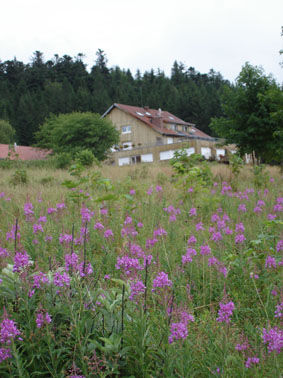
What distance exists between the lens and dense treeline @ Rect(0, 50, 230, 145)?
55.7 m

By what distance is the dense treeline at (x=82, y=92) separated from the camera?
55.7 m

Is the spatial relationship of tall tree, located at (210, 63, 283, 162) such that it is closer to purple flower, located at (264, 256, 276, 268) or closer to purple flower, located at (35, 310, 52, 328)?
purple flower, located at (264, 256, 276, 268)

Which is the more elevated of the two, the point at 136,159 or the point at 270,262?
the point at 136,159

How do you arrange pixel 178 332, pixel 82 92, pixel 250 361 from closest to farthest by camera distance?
pixel 178 332 < pixel 250 361 < pixel 82 92

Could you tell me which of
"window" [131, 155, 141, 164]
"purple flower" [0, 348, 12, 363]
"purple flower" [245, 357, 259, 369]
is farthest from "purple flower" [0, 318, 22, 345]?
"window" [131, 155, 141, 164]

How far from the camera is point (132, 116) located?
1743 inches

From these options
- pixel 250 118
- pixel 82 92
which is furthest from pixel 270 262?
pixel 82 92

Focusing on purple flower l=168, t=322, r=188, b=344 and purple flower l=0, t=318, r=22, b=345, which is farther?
purple flower l=168, t=322, r=188, b=344

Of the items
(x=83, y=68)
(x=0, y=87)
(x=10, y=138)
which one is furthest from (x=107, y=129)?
(x=83, y=68)

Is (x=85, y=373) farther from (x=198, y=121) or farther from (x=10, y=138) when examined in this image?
(x=198, y=121)

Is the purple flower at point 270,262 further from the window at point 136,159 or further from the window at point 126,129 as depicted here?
the window at point 126,129

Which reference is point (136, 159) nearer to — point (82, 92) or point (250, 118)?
point (250, 118)

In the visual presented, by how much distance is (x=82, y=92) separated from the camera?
2302 inches

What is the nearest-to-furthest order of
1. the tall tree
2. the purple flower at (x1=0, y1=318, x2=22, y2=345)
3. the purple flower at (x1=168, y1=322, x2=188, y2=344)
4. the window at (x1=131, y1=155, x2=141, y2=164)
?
the purple flower at (x1=0, y1=318, x2=22, y2=345) < the purple flower at (x1=168, y1=322, x2=188, y2=344) < the tall tree < the window at (x1=131, y1=155, x2=141, y2=164)
